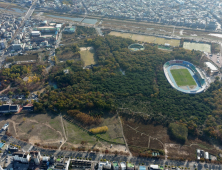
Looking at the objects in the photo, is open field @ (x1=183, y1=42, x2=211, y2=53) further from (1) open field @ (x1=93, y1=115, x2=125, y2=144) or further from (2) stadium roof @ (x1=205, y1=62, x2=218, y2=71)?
(1) open field @ (x1=93, y1=115, x2=125, y2=144)

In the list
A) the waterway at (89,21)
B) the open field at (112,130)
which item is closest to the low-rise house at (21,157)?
the open field at (112,130)

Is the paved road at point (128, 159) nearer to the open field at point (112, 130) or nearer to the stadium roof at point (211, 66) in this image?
the open field at point (112, 130)

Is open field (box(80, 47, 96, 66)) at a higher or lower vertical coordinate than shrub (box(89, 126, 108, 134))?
higher

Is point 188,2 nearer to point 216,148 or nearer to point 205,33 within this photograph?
point 205,33

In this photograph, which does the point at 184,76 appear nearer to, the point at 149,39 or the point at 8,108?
the point at 149,39

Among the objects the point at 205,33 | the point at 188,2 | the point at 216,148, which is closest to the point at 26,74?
the point at 216,148

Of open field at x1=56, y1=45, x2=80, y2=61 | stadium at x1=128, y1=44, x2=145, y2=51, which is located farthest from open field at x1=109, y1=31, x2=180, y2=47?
→ open field at x1=56, y1=45, x2=80, y2=61

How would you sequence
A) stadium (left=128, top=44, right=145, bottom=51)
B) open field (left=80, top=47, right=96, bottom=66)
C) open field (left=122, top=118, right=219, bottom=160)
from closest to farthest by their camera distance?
1. open field (left=122, top=118, right=219, bottom=160)
2. open field (left=80, top=47, right=96, bottom=66)
3. stadium (left=128, top=44, right=145, bottom=51)

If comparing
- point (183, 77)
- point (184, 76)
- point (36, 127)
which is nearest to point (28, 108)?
point (36, 127)
